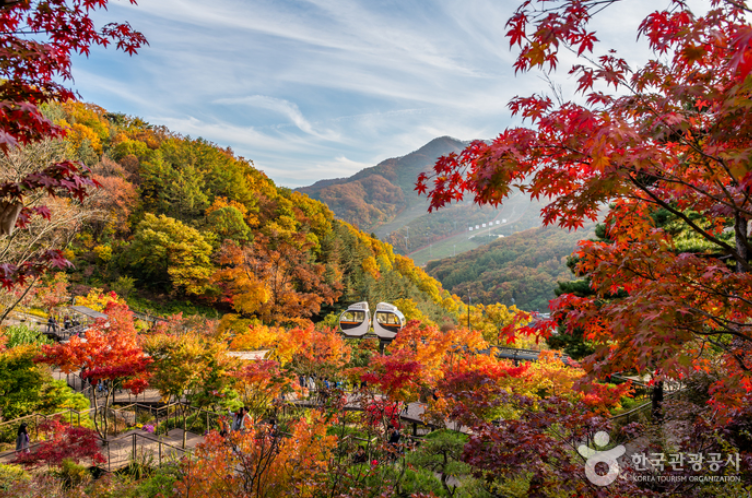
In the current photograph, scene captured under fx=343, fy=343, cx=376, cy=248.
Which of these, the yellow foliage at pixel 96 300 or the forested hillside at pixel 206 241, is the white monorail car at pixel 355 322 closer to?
the forested hillside at pixel 206 241

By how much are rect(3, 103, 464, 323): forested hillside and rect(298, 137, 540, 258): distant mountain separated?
8536cm

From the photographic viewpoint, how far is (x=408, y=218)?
149 meters

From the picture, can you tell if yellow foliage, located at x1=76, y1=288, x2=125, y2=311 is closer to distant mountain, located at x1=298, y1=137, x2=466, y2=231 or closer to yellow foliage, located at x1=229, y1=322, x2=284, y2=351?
yellow foliage, located at x1=229, y1=322, x2=284, y2=351

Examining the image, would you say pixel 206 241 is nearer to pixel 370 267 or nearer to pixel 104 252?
pixel 104 252

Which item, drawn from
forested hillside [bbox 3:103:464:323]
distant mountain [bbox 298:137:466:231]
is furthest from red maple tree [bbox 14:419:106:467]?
distant mountain [bbox 298:137:466:231]

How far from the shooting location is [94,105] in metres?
39.2

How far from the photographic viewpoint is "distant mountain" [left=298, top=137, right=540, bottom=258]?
126 metres

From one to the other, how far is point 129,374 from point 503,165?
29.3 ft

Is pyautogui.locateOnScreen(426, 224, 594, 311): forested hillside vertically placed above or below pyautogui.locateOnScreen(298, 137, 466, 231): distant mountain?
below

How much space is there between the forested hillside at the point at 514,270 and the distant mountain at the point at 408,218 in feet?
133

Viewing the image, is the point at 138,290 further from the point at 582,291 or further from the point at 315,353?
the point at 582,291

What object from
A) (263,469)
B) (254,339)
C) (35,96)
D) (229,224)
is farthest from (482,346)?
(229,224)

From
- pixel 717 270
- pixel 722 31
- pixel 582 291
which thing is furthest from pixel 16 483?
pixel 582 291

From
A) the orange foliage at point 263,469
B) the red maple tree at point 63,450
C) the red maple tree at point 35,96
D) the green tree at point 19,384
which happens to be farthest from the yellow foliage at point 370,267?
the red maple tree at point 35,96
